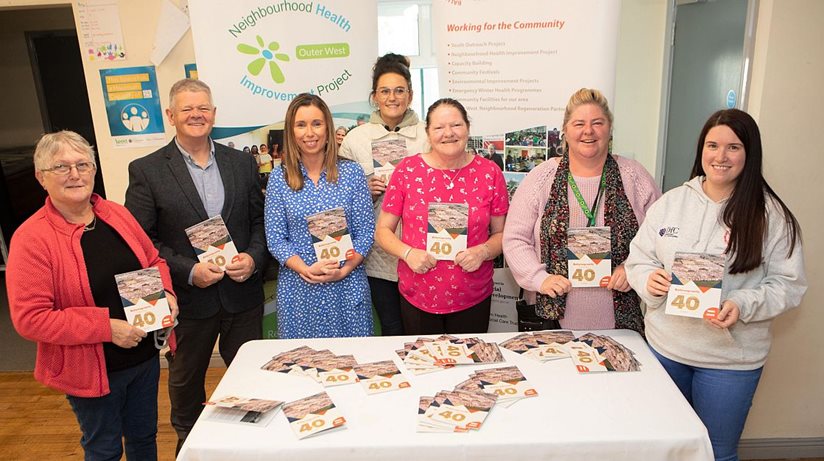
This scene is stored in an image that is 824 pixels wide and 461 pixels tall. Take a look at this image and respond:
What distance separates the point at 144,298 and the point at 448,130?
4.45 ft

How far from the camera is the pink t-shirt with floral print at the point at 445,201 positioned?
96.3 inches

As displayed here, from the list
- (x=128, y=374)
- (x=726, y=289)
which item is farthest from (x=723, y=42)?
(x=128, y=374)

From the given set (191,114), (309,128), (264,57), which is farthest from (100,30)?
(309,128)

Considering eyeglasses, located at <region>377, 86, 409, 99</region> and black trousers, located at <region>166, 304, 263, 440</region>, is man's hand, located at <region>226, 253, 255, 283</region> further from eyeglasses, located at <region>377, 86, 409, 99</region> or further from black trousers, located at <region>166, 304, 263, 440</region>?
eyeglasses, located at <region>377, 86, 409, 99</region>

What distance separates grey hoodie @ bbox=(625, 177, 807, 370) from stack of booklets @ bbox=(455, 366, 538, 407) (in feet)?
1.90

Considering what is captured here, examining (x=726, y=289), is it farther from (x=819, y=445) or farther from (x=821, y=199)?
(x=819, y=445)

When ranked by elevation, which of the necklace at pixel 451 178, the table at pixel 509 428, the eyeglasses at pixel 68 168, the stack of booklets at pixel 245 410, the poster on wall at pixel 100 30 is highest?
the poster on wall at pixel 100 30

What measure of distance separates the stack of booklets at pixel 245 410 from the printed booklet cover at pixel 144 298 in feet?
→ 1.42

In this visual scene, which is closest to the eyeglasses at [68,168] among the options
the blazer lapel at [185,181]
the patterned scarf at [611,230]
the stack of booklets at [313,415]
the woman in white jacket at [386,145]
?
the blazer lapel at [185,181]

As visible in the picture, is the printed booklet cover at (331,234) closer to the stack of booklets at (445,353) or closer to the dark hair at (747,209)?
the stack of booklets at (445,353)

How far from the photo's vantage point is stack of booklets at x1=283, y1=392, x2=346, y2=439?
1.61 m

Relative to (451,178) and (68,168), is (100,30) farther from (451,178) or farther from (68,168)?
(451,178)

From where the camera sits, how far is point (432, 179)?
2.45m

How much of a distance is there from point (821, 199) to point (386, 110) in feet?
6.82
